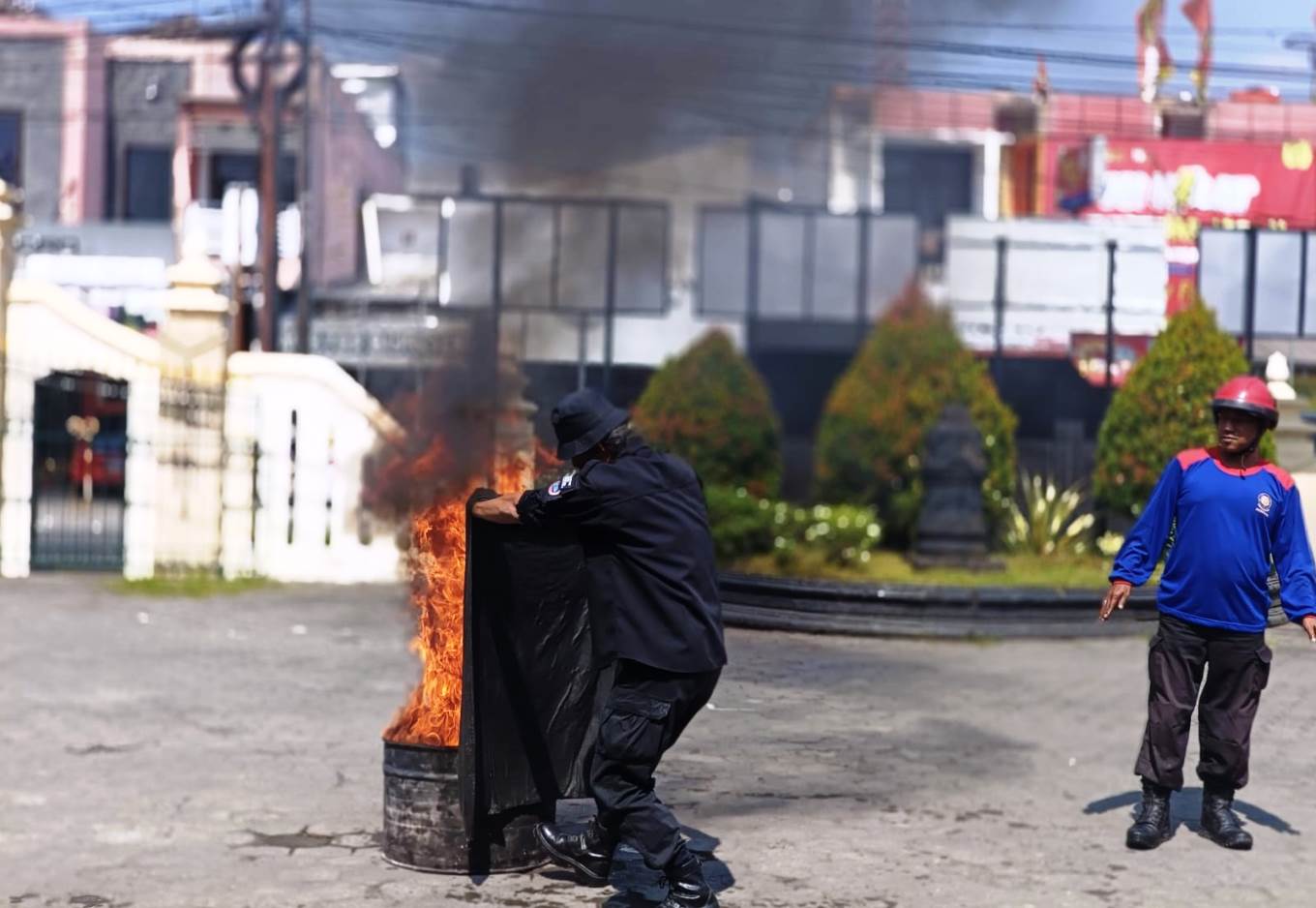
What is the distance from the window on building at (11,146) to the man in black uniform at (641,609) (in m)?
31.6

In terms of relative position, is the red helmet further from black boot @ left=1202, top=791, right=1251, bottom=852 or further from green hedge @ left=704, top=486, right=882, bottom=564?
green hedge @ left=704, top=486, right=882, bottom=564

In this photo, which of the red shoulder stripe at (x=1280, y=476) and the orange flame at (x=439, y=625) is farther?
the red shoulder stripe at (x=1280, y=476)

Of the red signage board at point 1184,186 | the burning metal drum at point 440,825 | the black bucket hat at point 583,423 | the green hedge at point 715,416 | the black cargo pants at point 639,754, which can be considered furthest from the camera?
the red signage board at point 1184,186

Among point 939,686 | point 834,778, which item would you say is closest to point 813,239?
point 939,686

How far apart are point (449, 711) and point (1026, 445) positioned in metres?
12.3

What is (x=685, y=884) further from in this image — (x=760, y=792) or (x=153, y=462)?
(x=153, y=462)

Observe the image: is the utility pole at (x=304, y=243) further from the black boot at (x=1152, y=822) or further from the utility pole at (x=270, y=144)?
the black boot at (x=1152, y=822)

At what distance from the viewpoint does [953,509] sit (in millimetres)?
14984

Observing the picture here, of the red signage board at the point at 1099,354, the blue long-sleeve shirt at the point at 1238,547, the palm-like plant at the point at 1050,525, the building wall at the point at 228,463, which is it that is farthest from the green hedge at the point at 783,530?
the blue long-sleeve shirt at the point at 1238,547

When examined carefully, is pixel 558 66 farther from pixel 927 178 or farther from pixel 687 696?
pixel 927 178

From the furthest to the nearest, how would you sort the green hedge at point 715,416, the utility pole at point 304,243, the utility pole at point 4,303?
1. the utility pole at point 304,243
2. the green hedge at point 715,416
3. the utility pole at point 4,303

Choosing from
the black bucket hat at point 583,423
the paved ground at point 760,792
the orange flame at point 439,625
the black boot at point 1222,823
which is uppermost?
the black bucket hat at point 583,423

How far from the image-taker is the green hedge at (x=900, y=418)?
54.0 feet

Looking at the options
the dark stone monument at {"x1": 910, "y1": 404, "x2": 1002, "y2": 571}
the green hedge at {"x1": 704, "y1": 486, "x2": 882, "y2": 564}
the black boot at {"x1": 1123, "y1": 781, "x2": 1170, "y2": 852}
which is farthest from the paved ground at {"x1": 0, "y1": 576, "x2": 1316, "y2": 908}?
the dark stone monument at {"x1": 910, "y1": 404, "x2": 1002, "y2": 571}
